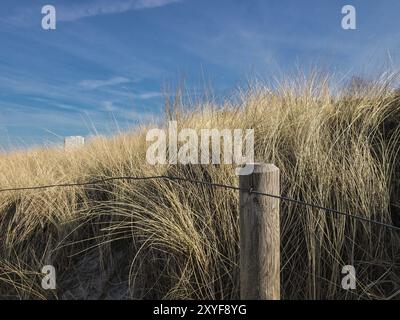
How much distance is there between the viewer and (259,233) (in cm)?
196

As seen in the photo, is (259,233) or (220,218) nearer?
(259,233)

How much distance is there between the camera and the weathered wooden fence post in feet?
6.36

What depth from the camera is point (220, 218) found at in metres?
2.94

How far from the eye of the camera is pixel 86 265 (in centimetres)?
340

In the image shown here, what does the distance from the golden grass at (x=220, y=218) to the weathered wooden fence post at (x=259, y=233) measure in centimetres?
65

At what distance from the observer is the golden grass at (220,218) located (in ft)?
9.11

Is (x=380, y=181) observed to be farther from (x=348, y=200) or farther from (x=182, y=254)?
(x=182, y=254)

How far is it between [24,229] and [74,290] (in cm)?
95

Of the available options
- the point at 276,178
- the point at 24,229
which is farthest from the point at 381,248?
the point at 24,229

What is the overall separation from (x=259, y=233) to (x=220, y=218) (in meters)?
1.00

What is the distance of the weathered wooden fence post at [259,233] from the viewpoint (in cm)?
194

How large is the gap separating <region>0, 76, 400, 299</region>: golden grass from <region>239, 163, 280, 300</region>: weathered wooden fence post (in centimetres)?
65

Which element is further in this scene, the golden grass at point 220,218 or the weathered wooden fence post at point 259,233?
the golden grass at point 220,218

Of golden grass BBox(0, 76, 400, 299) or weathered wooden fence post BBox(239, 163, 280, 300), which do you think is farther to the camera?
golden grass BBox(0, 76, 400, 299)
